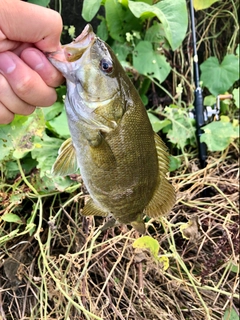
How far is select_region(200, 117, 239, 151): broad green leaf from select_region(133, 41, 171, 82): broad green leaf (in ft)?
1.22

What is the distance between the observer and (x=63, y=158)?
3.49ft

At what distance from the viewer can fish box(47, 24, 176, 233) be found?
0.93 m

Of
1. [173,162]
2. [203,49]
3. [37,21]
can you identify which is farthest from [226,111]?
[37,21]

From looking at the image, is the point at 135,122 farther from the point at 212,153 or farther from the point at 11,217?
the point at 212,153

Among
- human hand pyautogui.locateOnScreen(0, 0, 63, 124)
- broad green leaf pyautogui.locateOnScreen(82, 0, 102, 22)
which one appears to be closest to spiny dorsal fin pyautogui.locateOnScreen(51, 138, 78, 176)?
human hand pyautogui.locateOnScreen(0, 0, 63, 124)

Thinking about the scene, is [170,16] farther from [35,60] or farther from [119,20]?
[35,60]

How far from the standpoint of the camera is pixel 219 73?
2.35 m

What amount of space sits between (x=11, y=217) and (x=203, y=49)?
1.68 meters

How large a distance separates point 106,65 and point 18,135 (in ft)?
2.39

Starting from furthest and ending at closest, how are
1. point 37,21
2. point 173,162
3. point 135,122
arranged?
1. point 173,162
2. point 135,122
3. point 37,21

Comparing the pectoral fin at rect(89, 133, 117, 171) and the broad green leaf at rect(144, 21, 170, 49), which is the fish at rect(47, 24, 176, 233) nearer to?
the pectoral fin at rect(89, 133, 117, 171)

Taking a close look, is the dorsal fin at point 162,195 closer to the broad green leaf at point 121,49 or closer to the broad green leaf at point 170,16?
the broad green leaf at point 170,16

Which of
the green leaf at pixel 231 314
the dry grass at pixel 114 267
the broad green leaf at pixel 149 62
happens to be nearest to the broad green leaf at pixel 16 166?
the dry grass at pixel 114 267

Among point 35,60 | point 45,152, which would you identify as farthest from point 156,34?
point 35,60
